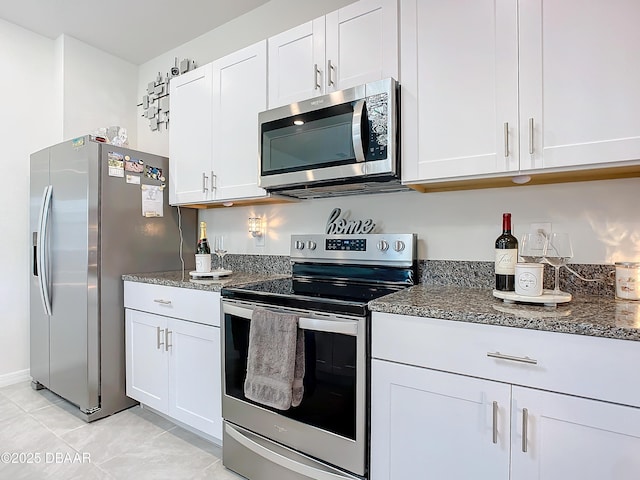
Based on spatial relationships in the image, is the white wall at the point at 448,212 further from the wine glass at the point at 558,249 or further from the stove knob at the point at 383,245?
the wine glass at the point at 558,249

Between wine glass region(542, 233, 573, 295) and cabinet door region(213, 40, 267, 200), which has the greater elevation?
cabinet door region(213, 40, 267, 200)

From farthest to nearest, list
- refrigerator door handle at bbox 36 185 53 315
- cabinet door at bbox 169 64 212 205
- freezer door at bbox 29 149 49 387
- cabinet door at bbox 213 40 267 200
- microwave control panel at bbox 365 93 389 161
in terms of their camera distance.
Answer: freezer door at bbox 29 149 49 387 < refrigerator door handle at bbox 36 185 53 315 < cabinet door at bbox 169 64 212 205 < cabinet door at bbox 213 40 267 200 < microwave control panel at bbox 365 93 389 161

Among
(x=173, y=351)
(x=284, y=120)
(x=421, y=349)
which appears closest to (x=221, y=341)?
(x=173, y=351)

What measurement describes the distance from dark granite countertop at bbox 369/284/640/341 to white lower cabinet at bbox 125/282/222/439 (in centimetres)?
98

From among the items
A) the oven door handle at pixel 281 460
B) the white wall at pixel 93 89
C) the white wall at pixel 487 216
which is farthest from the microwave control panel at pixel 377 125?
the white wall at pixel 93 89

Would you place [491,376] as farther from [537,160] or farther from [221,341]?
[221,341]

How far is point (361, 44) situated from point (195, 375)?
1.85 metres

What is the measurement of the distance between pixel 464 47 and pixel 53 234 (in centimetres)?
265

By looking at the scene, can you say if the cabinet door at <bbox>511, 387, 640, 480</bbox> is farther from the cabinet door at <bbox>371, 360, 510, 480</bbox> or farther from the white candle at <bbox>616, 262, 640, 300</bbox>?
the white candle at <bbox>616, 262, 640, 300</bbox>

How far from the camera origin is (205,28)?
2736mm

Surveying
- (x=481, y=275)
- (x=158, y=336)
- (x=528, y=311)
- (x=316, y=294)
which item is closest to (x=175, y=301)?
(x=158, y=336)

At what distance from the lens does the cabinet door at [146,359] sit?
2.08 meters

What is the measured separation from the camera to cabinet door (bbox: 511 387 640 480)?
947mm

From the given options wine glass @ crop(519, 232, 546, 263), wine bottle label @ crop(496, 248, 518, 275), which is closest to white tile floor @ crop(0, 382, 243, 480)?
wine bottle label @ crop(496, 248, 518, 275)
